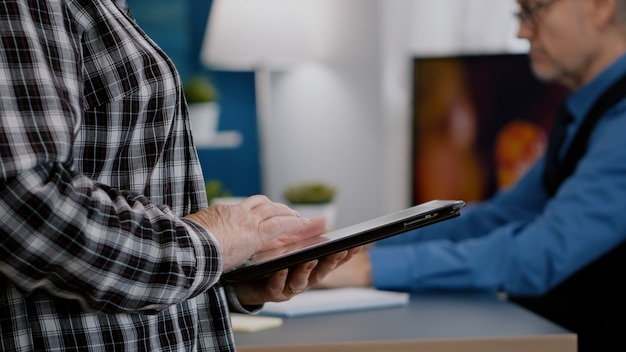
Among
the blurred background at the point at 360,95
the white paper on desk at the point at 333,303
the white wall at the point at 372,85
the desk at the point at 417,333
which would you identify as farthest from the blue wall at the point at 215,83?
the desk at the point at 417,333

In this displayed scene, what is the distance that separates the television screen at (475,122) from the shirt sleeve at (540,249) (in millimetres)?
1958

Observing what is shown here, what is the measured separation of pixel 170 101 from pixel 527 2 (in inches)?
57.9

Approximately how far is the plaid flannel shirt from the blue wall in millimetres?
3127

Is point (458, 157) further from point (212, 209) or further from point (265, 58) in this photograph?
point (212, 209)

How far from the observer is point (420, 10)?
409 cm

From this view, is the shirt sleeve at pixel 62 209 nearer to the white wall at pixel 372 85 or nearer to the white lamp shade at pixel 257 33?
the white lamp shade at pixel 257 33

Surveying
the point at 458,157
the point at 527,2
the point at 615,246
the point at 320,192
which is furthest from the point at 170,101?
the point at 458,157

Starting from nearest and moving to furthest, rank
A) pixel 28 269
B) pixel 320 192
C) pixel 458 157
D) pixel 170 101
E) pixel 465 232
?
pixel 28 269 → pixel 170 101 → pixel 465 232 → pixel 320 192 → pixel 458 157

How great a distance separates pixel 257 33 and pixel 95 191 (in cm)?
294

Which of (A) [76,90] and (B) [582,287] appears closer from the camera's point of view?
(A) [76,90]

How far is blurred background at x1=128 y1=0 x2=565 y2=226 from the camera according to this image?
3828 mm

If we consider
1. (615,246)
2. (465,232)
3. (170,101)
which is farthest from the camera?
(465,232)

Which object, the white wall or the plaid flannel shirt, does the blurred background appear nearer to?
the white wall

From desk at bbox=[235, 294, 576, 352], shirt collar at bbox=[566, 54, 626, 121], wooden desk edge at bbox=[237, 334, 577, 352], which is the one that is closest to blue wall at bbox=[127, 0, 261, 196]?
shirt collar at bbox=[566, 54, 626, 121]
